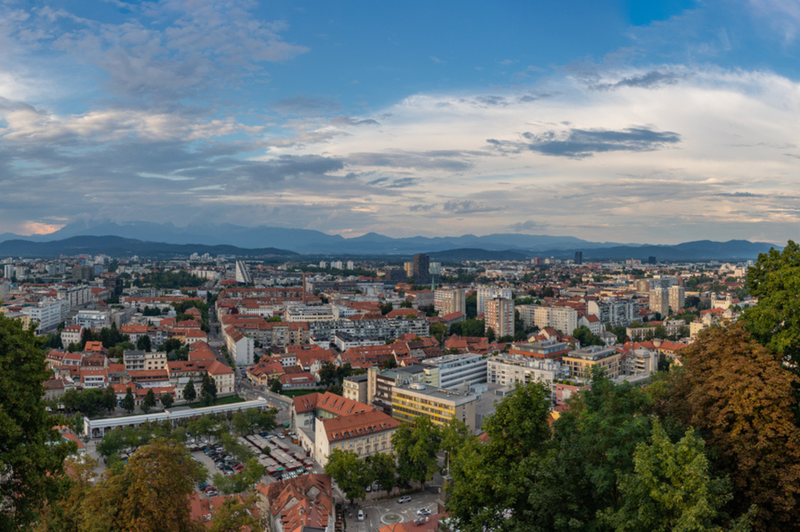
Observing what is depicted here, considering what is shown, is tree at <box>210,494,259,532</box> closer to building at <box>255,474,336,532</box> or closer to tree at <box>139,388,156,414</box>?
building at <box>255,474,336,532</box>

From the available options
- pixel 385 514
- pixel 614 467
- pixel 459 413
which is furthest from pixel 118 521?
pixel 459 413

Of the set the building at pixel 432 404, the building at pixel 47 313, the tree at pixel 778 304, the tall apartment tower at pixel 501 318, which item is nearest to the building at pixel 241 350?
the building at pixel 432 404

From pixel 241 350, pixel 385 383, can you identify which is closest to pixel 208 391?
pixel 241 350

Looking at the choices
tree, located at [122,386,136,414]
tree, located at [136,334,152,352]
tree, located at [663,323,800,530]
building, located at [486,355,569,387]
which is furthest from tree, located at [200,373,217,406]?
tree, located at [663,323,800,530]

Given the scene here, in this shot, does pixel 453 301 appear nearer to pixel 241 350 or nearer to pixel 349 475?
pixel 241 350

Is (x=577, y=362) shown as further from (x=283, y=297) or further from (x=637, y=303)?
(x=283, y=297)

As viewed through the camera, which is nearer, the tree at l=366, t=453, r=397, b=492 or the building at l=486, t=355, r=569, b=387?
the tree at l=366, t=453, r=397, b=492

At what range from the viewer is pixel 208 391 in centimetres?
3656

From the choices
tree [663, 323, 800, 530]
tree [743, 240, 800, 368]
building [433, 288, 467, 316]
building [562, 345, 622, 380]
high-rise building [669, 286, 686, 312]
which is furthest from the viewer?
high-rise building [669, 286, 686, 312]

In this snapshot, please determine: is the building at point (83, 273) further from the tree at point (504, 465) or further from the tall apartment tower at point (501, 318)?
the tree at point (504, 465)

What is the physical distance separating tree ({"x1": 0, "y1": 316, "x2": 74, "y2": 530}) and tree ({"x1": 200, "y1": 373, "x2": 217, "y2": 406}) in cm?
2872

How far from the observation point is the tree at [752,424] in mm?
9016

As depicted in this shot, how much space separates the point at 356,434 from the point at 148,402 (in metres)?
15.3

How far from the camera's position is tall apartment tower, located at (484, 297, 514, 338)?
5959 cm
